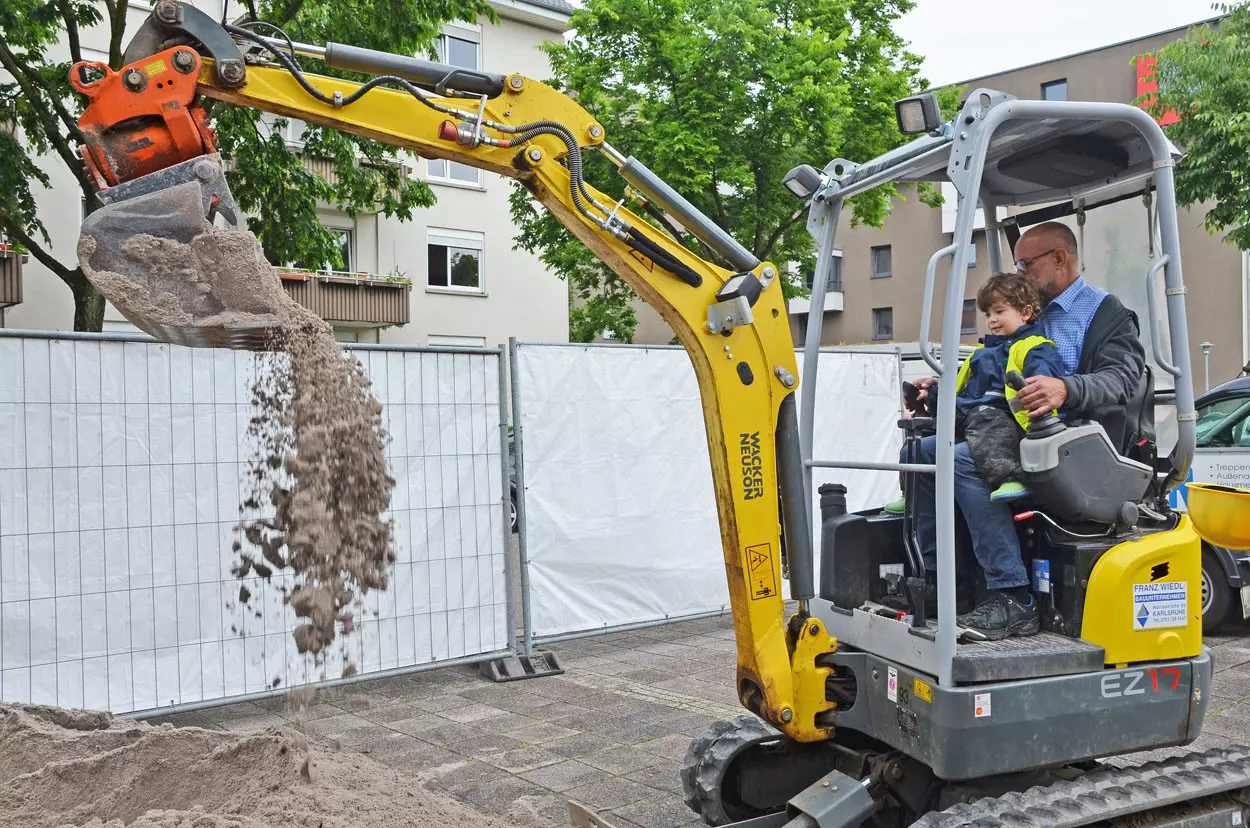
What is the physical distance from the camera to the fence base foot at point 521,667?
744 centimetres

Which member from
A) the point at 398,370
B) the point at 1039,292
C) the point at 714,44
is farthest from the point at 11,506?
the point at 714,44

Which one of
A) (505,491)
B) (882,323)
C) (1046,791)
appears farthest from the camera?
(882,323)

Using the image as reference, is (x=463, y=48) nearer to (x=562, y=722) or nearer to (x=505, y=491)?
(x=505, y=491)

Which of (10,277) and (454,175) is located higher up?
(454,175)

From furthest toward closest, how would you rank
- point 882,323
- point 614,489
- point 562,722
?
1. point 882,323
2. point 614,489
3. point 562,722

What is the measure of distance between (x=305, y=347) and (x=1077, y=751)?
3.22 m

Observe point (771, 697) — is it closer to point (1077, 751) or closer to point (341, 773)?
point (1077, 751)

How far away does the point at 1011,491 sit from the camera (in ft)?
11.8

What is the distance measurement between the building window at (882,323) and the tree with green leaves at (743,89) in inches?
816

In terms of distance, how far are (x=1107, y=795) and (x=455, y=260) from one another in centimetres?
2484

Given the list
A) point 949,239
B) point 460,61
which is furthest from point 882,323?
point 949,239

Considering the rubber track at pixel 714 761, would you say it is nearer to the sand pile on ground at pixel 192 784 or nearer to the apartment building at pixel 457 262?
the sand pile on ground at pixel 192 784

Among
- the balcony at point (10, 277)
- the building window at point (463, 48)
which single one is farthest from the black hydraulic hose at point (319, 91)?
the building window at point (463, 48)

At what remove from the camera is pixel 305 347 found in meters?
4.30
